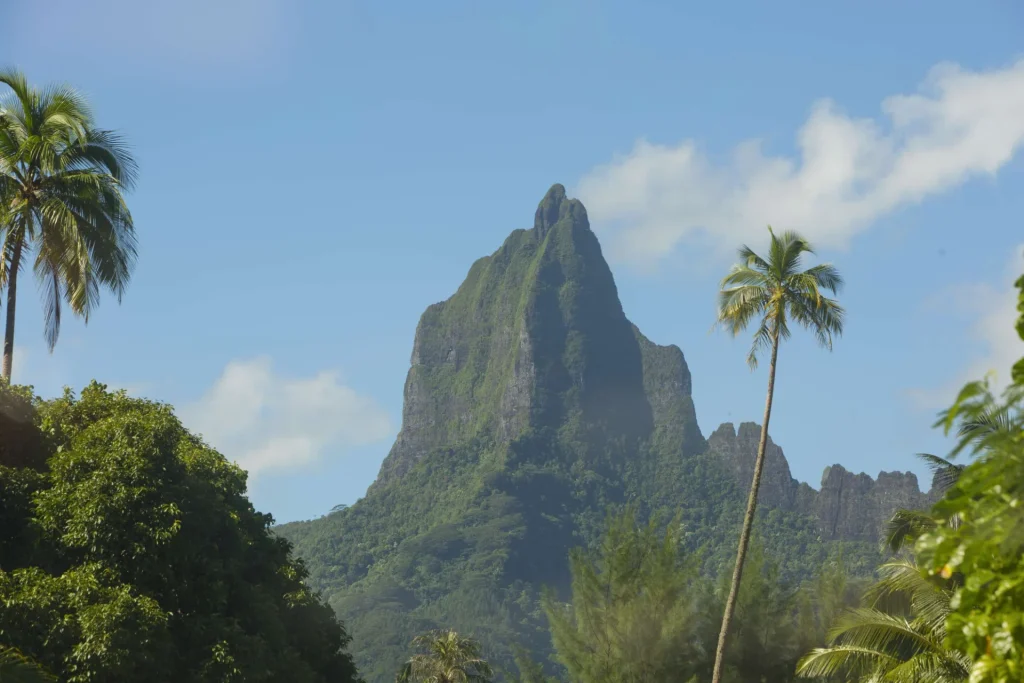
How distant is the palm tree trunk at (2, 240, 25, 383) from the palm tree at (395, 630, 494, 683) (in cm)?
2499

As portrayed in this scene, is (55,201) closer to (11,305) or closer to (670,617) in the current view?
(11,305)

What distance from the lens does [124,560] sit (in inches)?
785

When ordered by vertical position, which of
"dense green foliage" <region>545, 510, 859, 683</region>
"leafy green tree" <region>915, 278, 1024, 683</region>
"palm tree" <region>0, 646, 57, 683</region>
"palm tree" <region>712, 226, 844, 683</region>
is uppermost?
"palm tree" <region>712, 226, 844, 683</region>

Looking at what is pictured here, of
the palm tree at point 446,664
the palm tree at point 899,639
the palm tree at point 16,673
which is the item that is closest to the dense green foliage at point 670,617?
the palm tree at point 899,639

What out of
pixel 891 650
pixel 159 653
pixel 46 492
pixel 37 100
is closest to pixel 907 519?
pixel 891 650

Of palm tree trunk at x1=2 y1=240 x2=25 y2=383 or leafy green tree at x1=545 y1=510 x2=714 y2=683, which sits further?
leafy green tree at x1=545 y1=510 x2=714 y2=683

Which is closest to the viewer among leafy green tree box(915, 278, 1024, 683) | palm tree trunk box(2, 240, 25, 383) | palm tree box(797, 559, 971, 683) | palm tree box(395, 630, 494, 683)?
leafy green tree box(915, 278, 1024, 683)

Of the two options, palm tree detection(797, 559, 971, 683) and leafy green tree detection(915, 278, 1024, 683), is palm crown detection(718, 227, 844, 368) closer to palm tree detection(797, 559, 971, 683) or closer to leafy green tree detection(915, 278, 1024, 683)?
palm tree detection(797, 559, 971, 683)

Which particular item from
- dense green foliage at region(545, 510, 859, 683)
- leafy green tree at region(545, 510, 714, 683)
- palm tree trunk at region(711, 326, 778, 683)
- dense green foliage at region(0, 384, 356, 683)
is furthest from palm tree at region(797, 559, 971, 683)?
leafy green tree at region(545, 510, 714, 683)

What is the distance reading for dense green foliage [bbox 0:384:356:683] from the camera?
1808cm

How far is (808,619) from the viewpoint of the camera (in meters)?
33.5

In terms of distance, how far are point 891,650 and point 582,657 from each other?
1421cm

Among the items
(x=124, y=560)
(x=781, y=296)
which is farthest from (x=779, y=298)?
(x=124, y=560)

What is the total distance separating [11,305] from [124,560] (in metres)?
7.28
